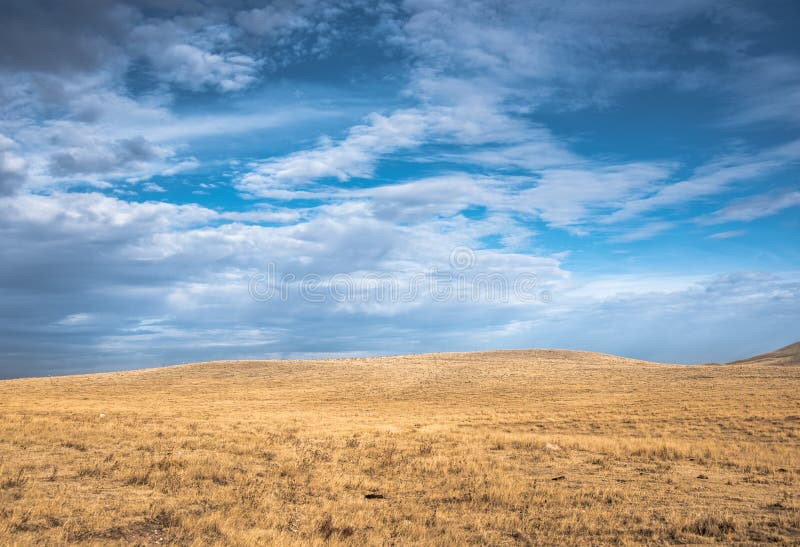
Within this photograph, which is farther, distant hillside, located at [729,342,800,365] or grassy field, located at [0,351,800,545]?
distant hillside, located at [729,342,800,365]

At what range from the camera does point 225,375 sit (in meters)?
81.4

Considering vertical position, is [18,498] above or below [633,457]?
above

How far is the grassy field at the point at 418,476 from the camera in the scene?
36.4 ft

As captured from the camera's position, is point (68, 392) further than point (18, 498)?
Yes

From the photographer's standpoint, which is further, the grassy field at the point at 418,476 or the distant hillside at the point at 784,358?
the distant hillside at the point at 784,358

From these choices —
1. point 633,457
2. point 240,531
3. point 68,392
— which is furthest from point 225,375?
point 240,531

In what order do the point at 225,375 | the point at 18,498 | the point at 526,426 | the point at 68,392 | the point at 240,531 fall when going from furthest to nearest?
the point at 225,375, the point at 68,392, the point at 526,426, the point at 18,498, the point at 240,531

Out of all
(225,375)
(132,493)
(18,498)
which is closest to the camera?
(18,498)

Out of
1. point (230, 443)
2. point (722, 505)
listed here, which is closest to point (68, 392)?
point (230, 443)

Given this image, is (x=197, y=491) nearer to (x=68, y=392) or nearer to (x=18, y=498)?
(x=18, y=498)

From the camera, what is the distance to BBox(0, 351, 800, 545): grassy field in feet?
36.4

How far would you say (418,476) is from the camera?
17.4 m

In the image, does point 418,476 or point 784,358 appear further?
point 784,358

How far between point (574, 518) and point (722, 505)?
14.7ft
